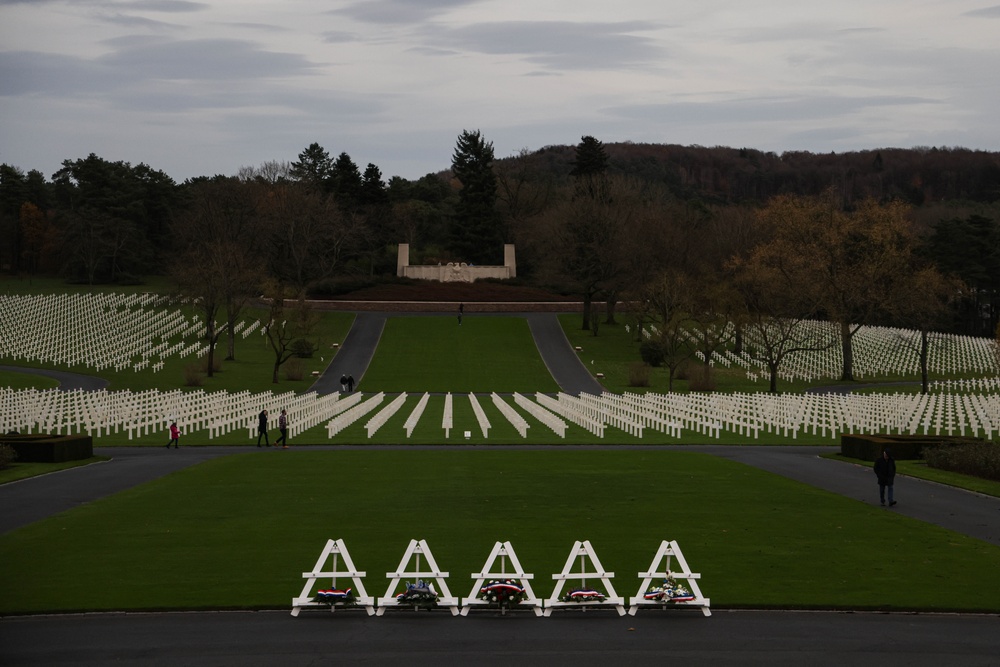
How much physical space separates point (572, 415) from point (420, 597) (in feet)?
110

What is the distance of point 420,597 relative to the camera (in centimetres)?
1441

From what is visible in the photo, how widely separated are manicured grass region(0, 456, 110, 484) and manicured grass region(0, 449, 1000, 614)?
14.2 feet

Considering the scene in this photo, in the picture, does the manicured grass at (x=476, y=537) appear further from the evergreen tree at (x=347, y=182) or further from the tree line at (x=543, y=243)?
the evergreen tree at (x=347, y=182)

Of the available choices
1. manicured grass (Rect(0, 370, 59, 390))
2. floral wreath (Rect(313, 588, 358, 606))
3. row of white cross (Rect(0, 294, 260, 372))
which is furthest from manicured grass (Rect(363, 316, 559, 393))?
floral wreath (Rect(313, 588, 358, 606))

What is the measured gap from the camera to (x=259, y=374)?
69.7 m

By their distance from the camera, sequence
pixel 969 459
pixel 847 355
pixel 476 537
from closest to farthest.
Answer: pixel 476 537 < pixel 969 459 < pixel 847 355

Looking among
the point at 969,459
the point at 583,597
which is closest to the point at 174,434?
the point at 583,597

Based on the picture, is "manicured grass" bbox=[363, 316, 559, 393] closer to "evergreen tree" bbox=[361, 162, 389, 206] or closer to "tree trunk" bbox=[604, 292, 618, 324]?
"tree trunk" bbox=[604, 292, 618, 324]

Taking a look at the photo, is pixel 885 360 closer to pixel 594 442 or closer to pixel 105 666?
pixel 594 442

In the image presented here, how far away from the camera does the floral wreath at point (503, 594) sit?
1444 centimetres

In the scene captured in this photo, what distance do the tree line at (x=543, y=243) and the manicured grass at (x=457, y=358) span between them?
23.2 ft

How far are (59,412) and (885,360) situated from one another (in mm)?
60738

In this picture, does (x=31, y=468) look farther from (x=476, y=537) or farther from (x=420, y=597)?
(x=420, y=597)

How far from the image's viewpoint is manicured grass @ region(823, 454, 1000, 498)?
88.9 ft
